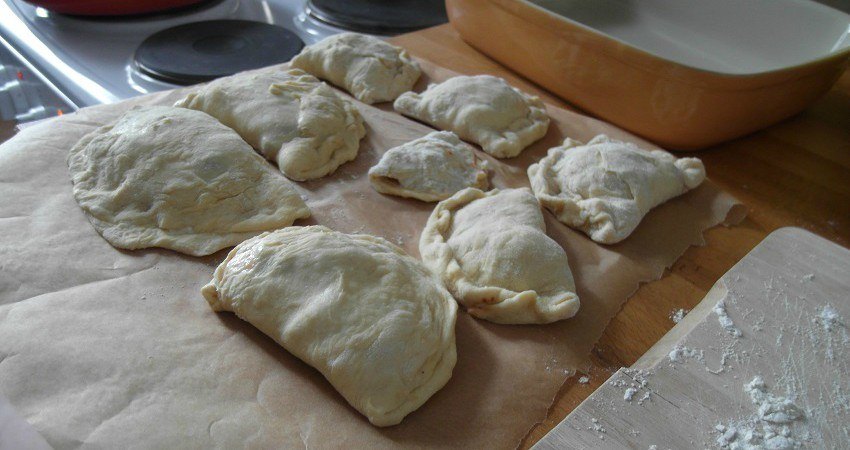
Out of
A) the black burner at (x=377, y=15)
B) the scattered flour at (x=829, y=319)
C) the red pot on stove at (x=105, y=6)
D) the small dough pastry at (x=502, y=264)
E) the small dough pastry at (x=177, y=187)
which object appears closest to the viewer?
the scattered flour at (x=829, y=319)

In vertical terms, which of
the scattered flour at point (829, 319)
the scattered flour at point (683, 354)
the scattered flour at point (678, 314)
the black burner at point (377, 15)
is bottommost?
the scattered flour at point (678, 314)

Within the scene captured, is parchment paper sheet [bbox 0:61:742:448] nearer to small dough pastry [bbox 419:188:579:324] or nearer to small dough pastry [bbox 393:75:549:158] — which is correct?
small dough pastry [bbox 419:188:579:324]

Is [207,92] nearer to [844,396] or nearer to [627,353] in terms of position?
[627,353]

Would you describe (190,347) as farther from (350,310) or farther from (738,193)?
(738,193)

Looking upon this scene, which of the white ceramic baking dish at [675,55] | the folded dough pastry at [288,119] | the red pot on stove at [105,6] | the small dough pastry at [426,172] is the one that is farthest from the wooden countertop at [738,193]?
the folded dough pastry at [288,119]

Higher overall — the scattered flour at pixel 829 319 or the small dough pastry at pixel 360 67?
the small dough pastry at pixel 360 67

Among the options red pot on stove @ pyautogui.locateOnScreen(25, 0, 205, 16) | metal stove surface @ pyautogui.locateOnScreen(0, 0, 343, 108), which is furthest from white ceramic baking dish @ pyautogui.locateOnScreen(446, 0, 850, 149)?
red pot on stove @ pyautogui.locateOnScreen(25, 0, 205, 16)

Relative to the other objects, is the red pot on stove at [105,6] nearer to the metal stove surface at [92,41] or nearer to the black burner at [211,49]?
the metal stove surface at [92,41]
